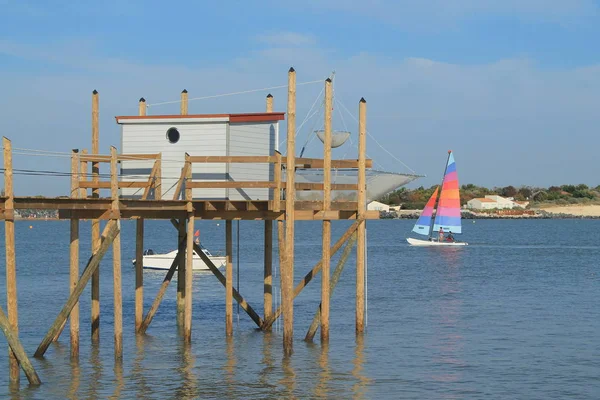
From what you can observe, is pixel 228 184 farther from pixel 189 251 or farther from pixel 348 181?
pixel 348 181

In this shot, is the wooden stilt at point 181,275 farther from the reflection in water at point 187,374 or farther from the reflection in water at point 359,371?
the reflection in water at point 359,371

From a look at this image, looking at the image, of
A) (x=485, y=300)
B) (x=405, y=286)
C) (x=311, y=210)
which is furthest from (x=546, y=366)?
(x=405, y=286)

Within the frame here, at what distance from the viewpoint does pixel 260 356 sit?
2456 centimetres

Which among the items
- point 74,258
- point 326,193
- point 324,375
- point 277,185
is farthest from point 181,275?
point 324,375

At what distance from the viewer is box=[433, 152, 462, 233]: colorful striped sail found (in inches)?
3093

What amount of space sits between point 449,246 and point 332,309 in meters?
48.8

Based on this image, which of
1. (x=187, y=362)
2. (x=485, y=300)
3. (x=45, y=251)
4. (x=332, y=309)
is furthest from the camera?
(x=45, y=251)

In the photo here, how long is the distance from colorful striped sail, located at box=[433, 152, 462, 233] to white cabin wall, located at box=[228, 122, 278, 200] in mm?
53170

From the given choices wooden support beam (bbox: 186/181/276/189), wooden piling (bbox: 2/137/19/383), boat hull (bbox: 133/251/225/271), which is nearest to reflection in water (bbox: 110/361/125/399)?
wooden piling (bbox: 2/137/19/383)

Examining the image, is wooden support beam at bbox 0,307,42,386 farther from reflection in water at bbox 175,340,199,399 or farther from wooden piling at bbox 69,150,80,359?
reflection in water at bbox 175,340,199,399

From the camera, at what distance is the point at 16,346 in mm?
19078

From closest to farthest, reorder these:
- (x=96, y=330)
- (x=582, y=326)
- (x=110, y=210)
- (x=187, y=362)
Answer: (x=110, y=210)
(x=187, y=362)
(x=96, y=330)
(x=582, y=326)

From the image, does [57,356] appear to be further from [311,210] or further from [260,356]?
[311,210]

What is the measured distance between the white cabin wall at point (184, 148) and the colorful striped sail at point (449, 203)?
53930 millimetres
